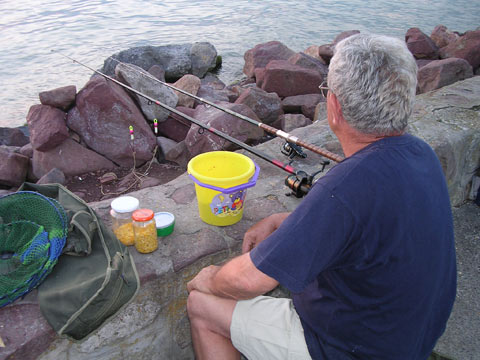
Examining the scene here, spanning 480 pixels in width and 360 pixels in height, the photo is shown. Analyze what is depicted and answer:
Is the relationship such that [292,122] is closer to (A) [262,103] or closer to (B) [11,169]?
(A) [262,103]

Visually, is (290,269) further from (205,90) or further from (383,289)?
(205,90)

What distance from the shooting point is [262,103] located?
6941mm

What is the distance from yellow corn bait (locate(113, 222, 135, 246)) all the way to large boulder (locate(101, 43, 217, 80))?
7.80 metres

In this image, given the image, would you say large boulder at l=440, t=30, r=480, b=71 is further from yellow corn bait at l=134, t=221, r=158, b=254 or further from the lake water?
yellow corn bait at l=134, t=221, r=158, b=254

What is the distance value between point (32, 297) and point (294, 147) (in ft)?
6.96

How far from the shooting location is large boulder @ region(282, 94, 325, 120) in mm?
7871

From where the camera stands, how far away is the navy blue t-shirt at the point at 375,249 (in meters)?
1.42

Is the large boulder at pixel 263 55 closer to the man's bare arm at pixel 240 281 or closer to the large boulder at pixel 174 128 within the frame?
the large boulder at pixel 174 128

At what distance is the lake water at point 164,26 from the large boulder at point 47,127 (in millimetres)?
4098

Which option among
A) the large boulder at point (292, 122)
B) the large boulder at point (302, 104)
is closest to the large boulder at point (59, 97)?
the large boulder at point (292, 122)

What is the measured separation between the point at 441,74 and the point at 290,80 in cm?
296

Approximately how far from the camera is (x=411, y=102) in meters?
1.56

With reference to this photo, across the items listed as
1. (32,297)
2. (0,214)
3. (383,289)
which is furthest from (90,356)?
(383,289)

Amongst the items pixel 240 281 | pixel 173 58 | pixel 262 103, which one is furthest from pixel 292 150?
pixel 173 58
